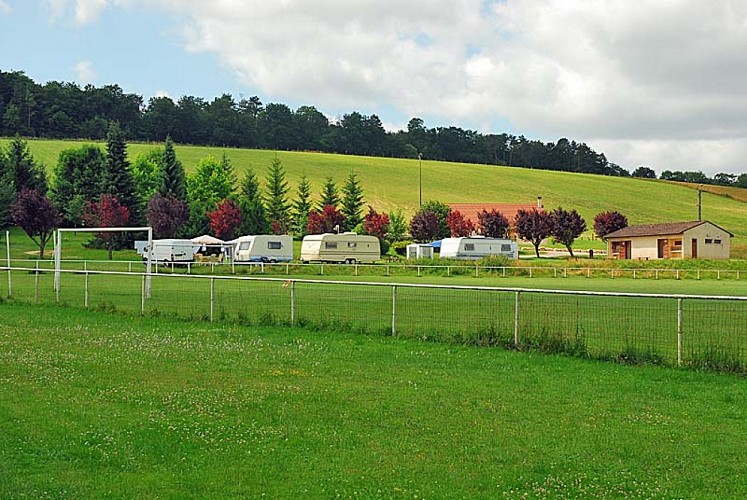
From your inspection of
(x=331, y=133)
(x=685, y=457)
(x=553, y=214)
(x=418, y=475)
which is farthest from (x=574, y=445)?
(x=331, y=133)

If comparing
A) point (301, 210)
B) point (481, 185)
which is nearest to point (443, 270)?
point (301, 210)

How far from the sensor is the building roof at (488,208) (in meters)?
103

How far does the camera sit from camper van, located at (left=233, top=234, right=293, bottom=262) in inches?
2527

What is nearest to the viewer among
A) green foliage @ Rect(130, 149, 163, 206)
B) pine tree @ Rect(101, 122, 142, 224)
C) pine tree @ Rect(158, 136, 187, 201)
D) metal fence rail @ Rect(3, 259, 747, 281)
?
metal fence rail @ Rect(3, 259, 747, 281)

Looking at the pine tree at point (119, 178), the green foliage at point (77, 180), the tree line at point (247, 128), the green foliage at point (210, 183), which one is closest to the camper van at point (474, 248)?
the green foliage at point (210, 183)

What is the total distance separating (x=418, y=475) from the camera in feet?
24.1

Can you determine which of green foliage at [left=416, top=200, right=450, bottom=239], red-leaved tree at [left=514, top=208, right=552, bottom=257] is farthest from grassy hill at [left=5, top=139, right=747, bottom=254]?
red-leaved tree at [left=514, top=208, right=552, bottom=257]

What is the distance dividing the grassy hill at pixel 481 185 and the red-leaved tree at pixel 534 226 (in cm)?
1993

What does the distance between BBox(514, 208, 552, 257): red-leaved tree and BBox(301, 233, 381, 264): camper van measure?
26.0m

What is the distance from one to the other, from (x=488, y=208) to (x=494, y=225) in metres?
13.5

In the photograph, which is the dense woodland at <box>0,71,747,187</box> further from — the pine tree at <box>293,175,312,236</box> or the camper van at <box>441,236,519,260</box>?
the camper van at <box>441,236,519,260</box>

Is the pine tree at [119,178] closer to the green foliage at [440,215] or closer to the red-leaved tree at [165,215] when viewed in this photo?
the red-leaved tree at [165,215]

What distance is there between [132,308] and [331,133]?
14003 cm

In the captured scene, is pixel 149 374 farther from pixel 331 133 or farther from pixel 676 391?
pixel 331 133
